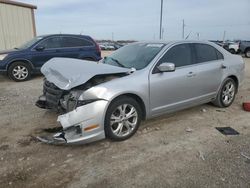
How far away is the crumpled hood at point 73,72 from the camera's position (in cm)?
361

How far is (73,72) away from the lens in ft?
12.8

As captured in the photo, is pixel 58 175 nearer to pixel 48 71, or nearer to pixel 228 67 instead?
pixel 48 71

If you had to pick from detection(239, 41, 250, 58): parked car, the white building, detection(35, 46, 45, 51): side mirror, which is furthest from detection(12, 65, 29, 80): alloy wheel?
detection(239, 41, 250, 58): parked car

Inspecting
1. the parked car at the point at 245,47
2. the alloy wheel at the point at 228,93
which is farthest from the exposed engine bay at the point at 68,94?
the parked car at the point at 245,47

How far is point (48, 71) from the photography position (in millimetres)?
4566

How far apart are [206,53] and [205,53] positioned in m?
0.03

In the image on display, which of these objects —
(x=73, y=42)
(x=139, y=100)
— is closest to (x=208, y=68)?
(x=139, y=100)

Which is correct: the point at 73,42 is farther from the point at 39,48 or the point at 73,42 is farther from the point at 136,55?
the point at 136,55

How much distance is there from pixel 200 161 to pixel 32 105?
4136 mm

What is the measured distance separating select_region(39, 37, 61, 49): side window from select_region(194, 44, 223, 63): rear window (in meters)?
6.20

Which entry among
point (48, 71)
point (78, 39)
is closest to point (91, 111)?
point (48, 71)

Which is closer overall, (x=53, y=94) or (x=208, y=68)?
(x=53, y=94)

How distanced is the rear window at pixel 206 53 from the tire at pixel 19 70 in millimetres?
6514

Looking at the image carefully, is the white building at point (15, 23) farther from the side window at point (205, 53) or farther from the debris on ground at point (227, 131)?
the debris on ground at point (227, 131)
